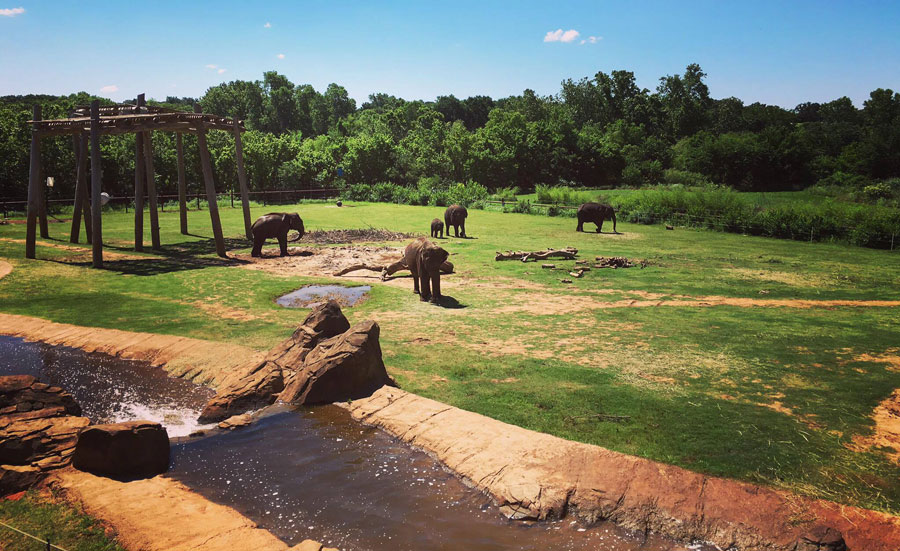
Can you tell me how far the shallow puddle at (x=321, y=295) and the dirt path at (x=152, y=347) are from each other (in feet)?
12.0

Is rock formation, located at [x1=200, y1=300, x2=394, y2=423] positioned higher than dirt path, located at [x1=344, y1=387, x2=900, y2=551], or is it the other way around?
rock formation, located at [x1=200, y1=300, x2=394, y2=423]

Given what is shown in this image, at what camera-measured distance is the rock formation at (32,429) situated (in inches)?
266

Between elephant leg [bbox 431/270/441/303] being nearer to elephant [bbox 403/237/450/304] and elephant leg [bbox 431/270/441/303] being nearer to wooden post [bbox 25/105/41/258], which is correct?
elephant [bbox 403/237/450/304]

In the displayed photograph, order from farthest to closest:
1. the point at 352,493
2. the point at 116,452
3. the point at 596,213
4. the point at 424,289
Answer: the point at 596,213 → the point at 424,289 → the point at 116,452 → the point at 352,493

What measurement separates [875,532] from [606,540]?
2.56 m

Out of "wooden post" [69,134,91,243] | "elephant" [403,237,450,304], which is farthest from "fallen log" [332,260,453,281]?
"wooden post" [69,134,91,243]

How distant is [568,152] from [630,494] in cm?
6151

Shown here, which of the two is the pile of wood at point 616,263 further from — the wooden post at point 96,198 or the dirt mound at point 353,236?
the wooden post at point 96,198

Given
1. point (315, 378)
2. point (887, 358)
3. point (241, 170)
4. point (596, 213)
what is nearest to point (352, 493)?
point (315, 378)

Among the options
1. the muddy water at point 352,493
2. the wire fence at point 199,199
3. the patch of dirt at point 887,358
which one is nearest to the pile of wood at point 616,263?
the patch of dirt at point 887,358

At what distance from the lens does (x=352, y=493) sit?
6773mm

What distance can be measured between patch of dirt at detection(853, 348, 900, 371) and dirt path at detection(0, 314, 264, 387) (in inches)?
429

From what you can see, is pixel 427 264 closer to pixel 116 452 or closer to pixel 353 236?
pixel 116 452

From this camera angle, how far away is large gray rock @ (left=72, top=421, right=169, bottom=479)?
274 inches
